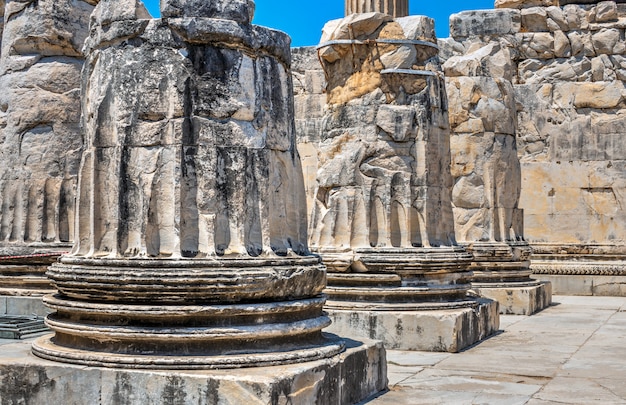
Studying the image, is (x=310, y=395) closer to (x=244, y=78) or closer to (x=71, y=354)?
(x=71, y=354)

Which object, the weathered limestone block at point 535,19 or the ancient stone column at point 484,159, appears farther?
the weathered limestone block at point 535,19

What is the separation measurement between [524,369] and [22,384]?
4.06 m

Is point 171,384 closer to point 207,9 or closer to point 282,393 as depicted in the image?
point 282,393

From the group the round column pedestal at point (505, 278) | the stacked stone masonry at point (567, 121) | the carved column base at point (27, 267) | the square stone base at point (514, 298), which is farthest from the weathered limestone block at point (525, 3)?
the carved column base at point (27, 267)

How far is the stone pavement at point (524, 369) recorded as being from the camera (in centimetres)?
607

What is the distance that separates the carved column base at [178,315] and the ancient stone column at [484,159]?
23.8ft

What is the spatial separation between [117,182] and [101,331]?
891 millimetres

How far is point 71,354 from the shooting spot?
5066 millimetres

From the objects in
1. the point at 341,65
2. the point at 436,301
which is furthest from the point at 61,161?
the point at 436,301

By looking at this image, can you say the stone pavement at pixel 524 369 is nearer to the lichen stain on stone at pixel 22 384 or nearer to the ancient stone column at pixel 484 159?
the ancient stone column at pixel 484 159

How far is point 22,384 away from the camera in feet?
16.7

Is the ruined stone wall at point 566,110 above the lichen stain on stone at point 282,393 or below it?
above

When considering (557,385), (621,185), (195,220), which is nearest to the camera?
(195,220)

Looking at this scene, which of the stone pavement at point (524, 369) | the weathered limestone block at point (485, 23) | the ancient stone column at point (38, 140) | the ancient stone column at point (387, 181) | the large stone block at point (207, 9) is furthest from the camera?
the weathered limestone block at point (485, 23)
